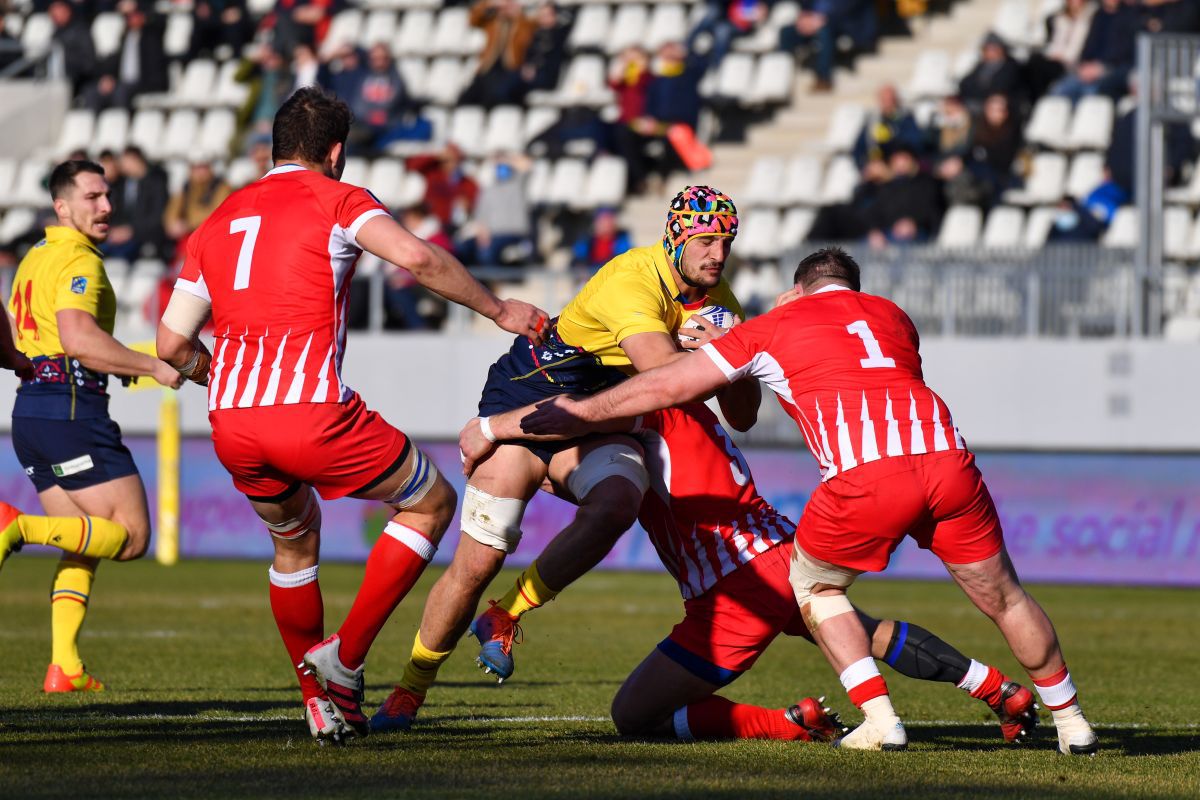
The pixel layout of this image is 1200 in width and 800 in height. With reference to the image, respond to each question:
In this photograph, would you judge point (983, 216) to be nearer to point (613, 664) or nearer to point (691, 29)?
point (691, 29)

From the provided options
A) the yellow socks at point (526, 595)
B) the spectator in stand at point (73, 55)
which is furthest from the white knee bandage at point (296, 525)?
the spectator in stand at point (73, 55)

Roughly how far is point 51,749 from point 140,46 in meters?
21.4

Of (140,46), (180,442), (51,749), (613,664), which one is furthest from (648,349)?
(140,46)

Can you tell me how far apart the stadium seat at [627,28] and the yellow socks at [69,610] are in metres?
16.2

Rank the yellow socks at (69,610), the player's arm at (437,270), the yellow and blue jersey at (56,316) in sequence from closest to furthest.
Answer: the player's arm at (437,270) < the yellow and blue jersey at (56,316) < the yellow socks at (69,610)

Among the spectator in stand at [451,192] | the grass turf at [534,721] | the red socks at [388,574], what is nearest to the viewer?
the grass turf at [534,721]

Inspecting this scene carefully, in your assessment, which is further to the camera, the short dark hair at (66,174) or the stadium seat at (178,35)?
the stadium seat at (178,35)

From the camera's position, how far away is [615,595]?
600 inches

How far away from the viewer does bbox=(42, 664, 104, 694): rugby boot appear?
28.3 feet

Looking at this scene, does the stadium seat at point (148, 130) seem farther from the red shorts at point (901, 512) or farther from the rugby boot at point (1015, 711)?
the red shorts at point (901, 512)

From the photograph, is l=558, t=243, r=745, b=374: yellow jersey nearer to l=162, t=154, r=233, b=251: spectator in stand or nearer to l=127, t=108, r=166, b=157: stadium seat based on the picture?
l=162, t=154, r=233, b=251: spectator in stand

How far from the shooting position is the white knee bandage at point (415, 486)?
668 cm

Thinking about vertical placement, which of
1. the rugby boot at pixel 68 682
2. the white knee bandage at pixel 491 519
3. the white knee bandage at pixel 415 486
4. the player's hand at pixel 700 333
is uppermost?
the player's hand at pixel 700 333

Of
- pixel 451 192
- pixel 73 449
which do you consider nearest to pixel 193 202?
pixel 451 192
